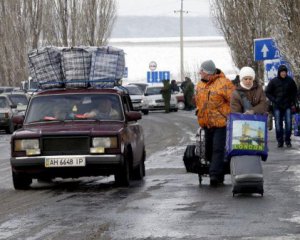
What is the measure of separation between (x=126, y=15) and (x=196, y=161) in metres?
182

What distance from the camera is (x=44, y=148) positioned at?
17172 millimetres

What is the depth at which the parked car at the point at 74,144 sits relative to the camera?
17.0m

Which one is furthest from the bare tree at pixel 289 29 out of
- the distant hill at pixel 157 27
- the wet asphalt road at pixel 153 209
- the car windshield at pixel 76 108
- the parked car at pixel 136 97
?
the distant hill at pixel 157 27

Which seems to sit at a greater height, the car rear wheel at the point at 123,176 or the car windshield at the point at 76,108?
the car windshield at the point at 76,108

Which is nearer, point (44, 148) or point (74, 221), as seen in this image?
point (74, 221)

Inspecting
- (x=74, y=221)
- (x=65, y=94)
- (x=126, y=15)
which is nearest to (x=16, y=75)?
(x=65, y=94)

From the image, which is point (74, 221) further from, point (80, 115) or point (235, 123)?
point (80, 115)

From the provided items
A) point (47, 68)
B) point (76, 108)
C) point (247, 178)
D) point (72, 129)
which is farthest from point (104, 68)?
point (247, 178)

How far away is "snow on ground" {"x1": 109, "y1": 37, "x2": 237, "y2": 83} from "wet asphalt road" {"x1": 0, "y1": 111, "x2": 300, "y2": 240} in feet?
312

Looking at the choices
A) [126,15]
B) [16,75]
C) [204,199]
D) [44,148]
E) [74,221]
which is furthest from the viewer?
[126,15]

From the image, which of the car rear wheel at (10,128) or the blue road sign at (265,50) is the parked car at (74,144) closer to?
the blue road sign at (265,50)

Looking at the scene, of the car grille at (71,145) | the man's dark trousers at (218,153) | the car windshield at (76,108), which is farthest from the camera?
the car windshield at (76,108)

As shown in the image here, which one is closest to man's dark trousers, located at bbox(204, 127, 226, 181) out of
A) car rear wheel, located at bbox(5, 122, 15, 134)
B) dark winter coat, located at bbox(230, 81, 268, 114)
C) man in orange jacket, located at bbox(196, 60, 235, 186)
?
man in orange jacket, located at bbox(196, 60, 235, 186)

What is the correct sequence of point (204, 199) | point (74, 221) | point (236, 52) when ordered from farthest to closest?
point (236, 52) → point (204, 199) → point (74, 221)
